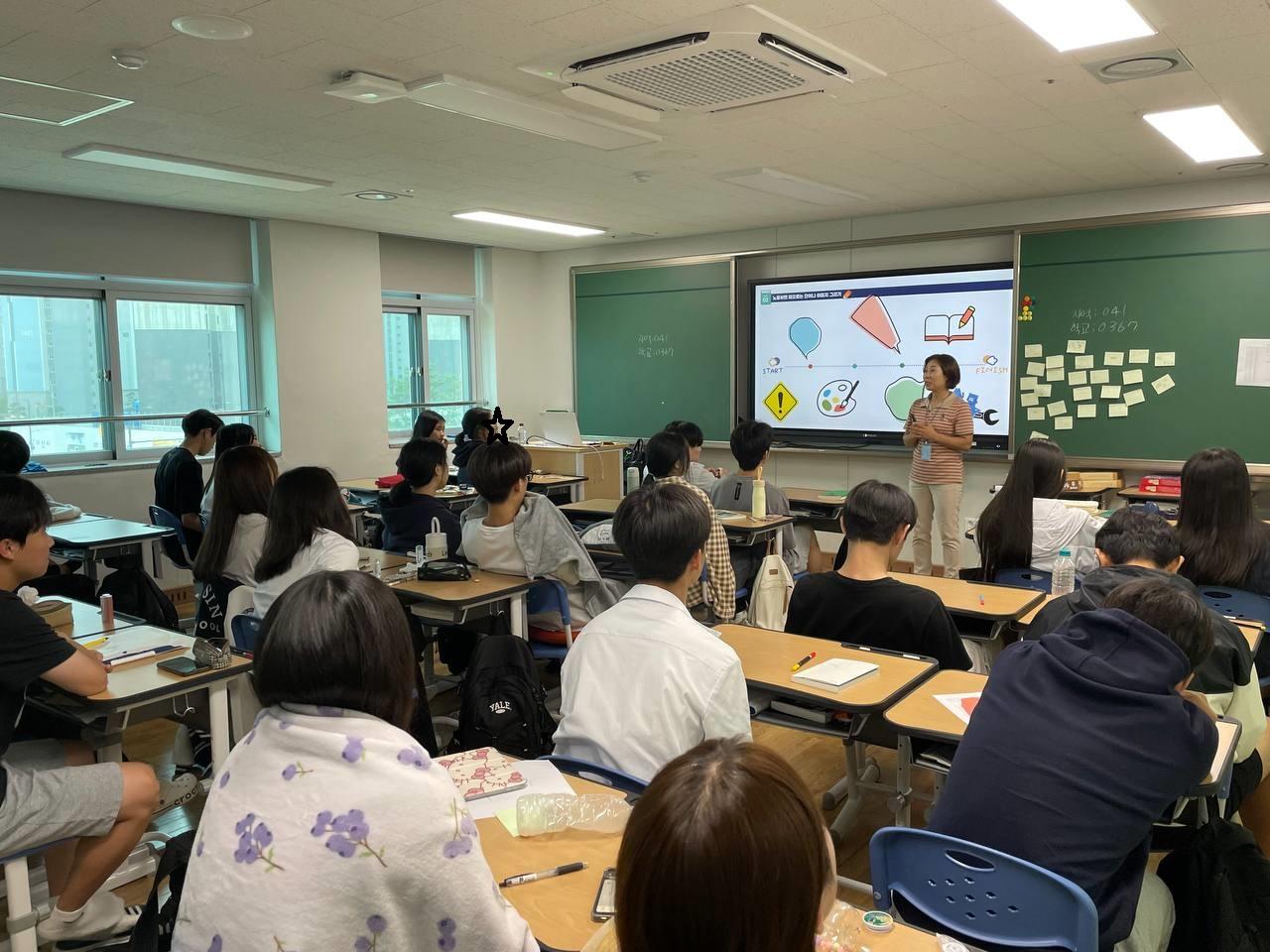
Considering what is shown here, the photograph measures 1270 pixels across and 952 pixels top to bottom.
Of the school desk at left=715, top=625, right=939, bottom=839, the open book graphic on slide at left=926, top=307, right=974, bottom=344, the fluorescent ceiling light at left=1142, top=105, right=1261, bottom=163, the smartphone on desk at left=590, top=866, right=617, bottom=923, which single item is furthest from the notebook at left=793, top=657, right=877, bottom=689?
the open book graphic on slide at left=926, top=307, right=974, bottom=344

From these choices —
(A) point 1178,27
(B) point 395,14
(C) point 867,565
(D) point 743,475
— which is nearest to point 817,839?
(C) point 867,565

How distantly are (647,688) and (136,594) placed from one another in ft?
10.4

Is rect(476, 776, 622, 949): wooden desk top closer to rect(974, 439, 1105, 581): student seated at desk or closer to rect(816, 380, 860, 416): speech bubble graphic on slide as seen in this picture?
rect(974, 439, 1105, 581): student seated at desk

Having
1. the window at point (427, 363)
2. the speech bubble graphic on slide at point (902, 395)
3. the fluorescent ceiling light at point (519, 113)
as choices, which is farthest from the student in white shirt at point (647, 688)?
the window at point (427, 363)

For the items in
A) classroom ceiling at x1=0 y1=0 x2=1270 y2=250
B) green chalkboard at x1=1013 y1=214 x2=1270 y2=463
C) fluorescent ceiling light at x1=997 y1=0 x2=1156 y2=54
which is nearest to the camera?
fluorescent ceiling light at x1=997 y1=0 x2=1156 y2=54

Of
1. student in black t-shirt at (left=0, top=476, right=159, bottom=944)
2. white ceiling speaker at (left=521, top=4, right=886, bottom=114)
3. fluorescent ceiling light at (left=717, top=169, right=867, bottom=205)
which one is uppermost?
fluorescent ceiling light at (left=717, top=169, right=867, bottom=205)

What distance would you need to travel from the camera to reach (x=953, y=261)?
6.94 meters

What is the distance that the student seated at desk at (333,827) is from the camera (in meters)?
Result: 1.19

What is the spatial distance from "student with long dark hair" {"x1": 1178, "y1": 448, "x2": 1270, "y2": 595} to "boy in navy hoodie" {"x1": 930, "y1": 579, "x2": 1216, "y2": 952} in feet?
5.88

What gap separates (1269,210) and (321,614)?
6.35m

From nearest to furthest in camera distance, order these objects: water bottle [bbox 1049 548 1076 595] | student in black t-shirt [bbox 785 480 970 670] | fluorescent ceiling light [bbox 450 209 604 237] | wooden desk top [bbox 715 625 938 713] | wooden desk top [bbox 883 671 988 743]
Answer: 1. wooden desk top [bbox 883 671 988 743]
2. wooden desk top [bbox 715 625 938 713]
3. student in black t-shirt [bbox 785 480 970 670]
4. water bottle [bbox 1049 548 1076 595]
5. fluorescent ceiling light [bbox 450 209 604 237]

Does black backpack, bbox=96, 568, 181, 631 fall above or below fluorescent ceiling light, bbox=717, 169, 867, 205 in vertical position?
below

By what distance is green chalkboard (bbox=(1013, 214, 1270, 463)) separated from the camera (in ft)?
19.0

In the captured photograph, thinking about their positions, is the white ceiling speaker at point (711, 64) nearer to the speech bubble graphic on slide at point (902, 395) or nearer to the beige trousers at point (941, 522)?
the beige trousers at point (941, 522)
